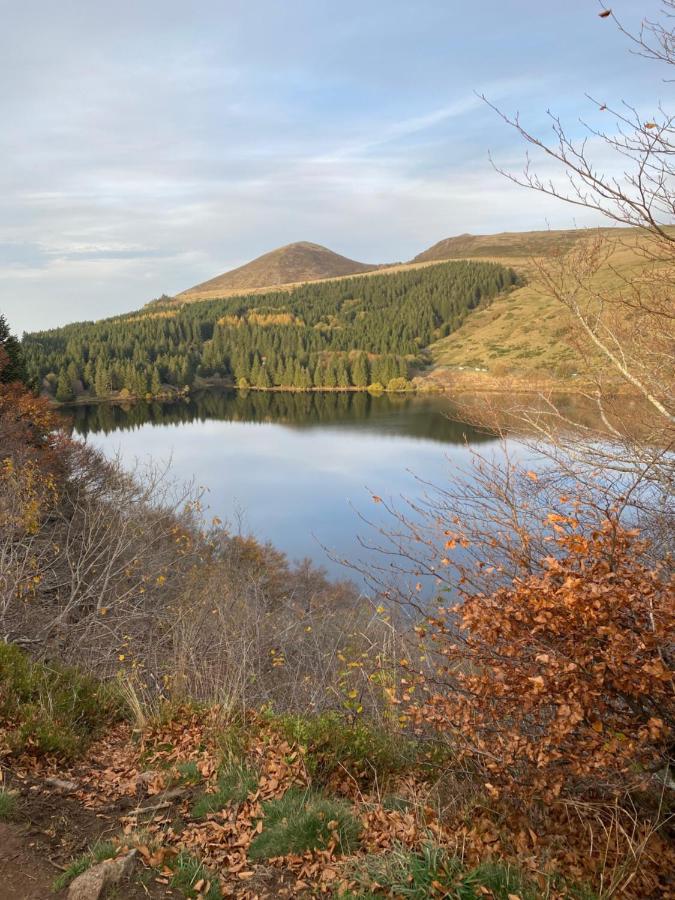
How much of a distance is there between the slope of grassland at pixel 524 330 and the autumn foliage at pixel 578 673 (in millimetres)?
3731

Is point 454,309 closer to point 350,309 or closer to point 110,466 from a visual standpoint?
point 350,309

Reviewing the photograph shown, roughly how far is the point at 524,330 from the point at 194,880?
336 ft

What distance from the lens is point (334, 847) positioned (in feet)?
12.4

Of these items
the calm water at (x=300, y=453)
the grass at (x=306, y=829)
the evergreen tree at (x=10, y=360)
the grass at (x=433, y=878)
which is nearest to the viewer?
the grass at (x=433, y=878)

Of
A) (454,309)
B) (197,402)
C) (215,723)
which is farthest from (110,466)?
(454,309)

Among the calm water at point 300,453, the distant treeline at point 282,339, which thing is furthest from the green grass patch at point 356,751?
the distant treeline at point 282,339

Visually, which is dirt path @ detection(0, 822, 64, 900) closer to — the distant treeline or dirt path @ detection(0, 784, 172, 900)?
dirt path @ detection(0, 784, 172, 900)

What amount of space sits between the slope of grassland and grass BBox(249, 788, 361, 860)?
5402 mm

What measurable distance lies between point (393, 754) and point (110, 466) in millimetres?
22963

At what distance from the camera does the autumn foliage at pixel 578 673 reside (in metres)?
3.32

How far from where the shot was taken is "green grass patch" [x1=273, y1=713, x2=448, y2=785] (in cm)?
473

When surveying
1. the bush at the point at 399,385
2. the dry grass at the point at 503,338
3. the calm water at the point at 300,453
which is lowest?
the calm water at the point at 300,453

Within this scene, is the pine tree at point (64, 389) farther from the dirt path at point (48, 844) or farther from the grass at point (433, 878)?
the grass at point (433, 878)

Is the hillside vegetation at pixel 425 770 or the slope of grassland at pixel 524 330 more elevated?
the slope of grassland at pixel 524 330
